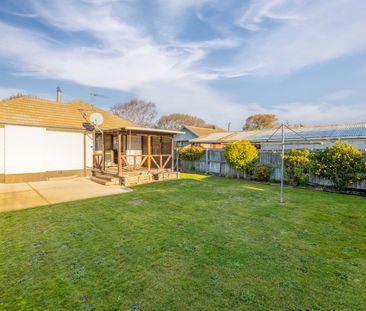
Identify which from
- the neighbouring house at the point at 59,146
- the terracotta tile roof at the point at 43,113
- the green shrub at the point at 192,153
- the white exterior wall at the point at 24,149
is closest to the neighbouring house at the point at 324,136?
the green shrub at the point at 192,153

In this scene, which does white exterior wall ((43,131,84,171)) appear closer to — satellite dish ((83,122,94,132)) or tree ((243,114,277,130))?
satellite dish ((83,122,94,132))

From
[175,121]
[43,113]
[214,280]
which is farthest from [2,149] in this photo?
[175,121]

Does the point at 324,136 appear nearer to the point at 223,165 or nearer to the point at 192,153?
the point at 223,165

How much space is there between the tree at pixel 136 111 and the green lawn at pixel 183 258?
30463mm

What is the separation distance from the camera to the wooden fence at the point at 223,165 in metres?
9.55

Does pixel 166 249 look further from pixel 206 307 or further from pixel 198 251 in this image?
pixel 206 307

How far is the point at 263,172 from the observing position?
11.1 metres

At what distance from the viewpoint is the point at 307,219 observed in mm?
5367

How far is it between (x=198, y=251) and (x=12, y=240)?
3.50m

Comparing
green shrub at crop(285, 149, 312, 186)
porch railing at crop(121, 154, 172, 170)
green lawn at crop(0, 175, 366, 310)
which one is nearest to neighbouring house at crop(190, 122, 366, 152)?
green shrub at crop(285, 149, 312, 186)

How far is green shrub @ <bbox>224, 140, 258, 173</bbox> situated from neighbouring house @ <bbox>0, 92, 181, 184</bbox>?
344 cm

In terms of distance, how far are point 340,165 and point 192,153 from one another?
9018 millimetres

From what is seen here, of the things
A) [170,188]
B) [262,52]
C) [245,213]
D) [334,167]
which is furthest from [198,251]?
[262,52]

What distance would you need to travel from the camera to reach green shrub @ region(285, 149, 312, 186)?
9.73 metres
